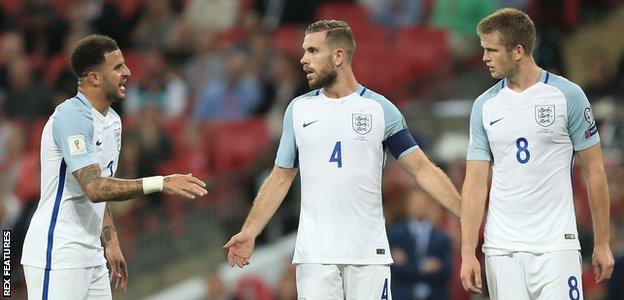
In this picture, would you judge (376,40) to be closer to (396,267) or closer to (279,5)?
(279,5)

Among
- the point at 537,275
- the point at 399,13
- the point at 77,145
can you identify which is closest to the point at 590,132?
the point at 537,275

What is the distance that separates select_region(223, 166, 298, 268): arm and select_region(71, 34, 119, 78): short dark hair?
1279 millimetres

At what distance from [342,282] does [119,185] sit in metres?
1.45

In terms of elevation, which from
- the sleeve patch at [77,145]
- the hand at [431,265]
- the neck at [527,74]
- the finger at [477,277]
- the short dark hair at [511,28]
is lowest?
the finger at [477,277]

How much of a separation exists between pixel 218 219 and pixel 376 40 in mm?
2982

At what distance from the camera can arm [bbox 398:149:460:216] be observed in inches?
338

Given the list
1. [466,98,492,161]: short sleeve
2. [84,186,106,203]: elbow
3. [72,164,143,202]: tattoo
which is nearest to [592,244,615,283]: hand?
[466,98,492,161]: short sleeve

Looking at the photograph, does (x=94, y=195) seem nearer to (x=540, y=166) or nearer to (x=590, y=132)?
(x=540, y=166)

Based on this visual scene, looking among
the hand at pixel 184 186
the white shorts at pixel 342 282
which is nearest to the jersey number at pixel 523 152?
the white shorts at pixel 342 282

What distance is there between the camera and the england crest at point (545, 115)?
318 inches

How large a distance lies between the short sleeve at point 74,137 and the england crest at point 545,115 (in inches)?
103

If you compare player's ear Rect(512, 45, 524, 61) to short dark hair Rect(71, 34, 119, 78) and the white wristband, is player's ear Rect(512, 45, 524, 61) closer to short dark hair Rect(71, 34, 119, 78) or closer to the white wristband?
the white wristband

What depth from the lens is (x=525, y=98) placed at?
8.18 meters

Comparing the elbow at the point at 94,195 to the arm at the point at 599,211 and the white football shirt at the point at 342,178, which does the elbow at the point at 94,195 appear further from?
the arm at the point at 599,211
